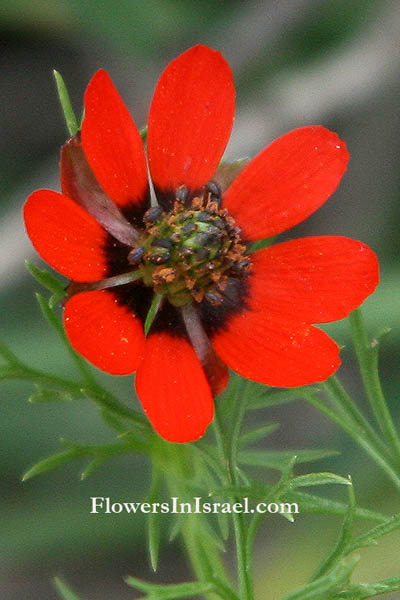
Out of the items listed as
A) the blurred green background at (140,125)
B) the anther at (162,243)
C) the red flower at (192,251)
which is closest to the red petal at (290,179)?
the red flower at (192,251)

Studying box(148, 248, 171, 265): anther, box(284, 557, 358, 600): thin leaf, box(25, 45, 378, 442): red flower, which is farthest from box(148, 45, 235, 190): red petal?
box(284, 557, 358, 600): thin leaf

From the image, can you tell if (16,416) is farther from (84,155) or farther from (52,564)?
(84,155)

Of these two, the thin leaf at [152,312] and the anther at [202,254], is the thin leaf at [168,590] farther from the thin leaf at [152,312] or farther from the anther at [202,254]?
the anther at [202,254]

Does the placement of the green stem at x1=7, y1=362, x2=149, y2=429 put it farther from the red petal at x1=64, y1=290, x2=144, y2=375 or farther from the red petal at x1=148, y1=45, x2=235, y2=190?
the red petal at x1=148, y1=45, x2=235, y2=190

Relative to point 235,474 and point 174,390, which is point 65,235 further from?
point 235,474

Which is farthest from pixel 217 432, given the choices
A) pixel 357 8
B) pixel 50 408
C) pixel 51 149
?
pixel 357 8

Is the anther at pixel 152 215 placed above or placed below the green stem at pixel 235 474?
above
